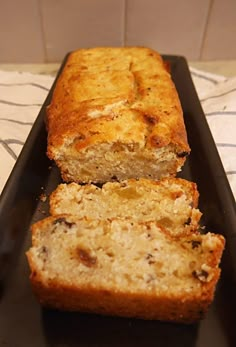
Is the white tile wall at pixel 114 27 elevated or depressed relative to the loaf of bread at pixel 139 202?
elevated

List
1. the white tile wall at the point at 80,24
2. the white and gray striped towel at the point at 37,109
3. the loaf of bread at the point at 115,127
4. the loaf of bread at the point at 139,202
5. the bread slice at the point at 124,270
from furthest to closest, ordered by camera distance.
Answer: the white tile wall at the point at 80,24, the white and gray striped towel at the point at 37,109, the loaf of bread at the point at 115,127, the loaf of bread at the point at 139,202, the bread slice at the point at 124,270

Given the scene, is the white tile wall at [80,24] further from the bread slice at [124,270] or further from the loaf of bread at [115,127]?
the bread slice at [124,270]

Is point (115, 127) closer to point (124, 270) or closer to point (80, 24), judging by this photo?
point (124, 270)

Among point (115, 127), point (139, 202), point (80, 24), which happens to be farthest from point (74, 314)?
point (80, 24)

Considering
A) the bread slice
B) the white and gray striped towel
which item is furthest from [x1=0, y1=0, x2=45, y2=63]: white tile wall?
the bread slice

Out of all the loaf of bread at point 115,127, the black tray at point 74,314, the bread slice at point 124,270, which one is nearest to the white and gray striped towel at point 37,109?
the black tray at point 74,314

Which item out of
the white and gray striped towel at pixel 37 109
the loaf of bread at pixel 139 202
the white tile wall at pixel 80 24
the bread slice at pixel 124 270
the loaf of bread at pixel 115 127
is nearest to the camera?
the bread slice at pixel 124 270

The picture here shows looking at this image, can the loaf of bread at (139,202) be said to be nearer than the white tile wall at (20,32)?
Yes
